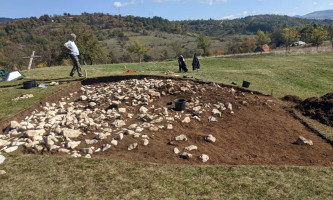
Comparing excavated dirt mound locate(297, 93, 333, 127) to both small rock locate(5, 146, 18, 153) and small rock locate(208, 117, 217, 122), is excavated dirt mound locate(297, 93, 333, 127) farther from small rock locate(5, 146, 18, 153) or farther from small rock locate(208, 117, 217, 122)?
small rock locate(5, 146, 18, 153)

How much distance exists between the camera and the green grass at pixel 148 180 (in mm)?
4355

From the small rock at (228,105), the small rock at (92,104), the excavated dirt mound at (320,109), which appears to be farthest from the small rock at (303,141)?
the small rock at (92,104)

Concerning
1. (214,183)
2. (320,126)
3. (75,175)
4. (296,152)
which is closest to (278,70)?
(320,126)

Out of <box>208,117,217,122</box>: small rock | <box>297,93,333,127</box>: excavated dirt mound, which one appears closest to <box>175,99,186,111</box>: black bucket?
<box>208,117,217,122</box>: small rock

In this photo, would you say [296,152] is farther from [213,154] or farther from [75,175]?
[75,175]

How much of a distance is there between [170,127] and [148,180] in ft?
9.59

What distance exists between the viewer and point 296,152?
21.3 feet

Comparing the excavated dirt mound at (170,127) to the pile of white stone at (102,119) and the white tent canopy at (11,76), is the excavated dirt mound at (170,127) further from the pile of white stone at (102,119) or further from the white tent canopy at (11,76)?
the white tent canopy at (11,76)

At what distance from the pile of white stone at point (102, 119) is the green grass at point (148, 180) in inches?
27.7

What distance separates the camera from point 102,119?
8266 mm

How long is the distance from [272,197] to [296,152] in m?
2.77

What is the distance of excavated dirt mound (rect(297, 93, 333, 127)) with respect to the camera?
29.3 ft

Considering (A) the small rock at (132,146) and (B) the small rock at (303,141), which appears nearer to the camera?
(A) the small rock at (132,146)

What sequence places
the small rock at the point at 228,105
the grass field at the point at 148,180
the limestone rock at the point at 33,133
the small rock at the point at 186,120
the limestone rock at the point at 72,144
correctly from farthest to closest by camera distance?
the small rock at the point at 228,105
the small rock at the point at 186,120
the limestone rock at the point at 33,133
the limestone rock at the point at 72,144
the grass field at the point at 148,180
